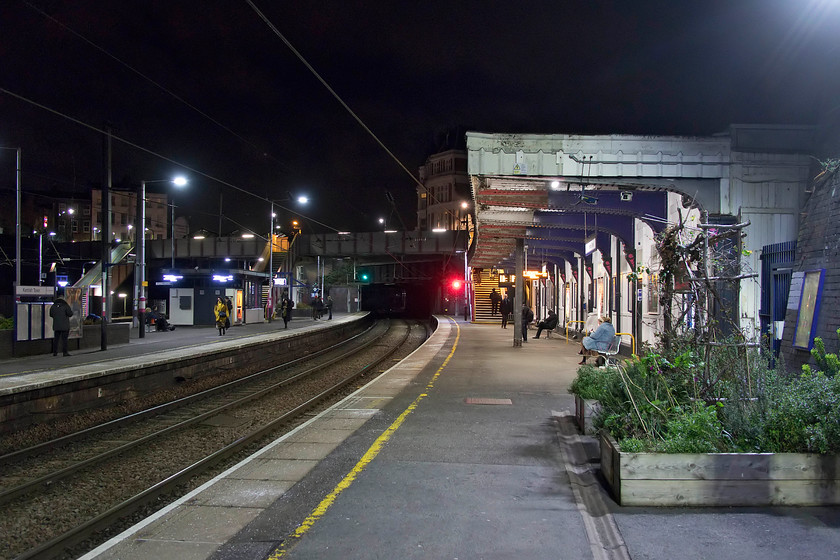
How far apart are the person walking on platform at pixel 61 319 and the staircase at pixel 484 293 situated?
28.1 m

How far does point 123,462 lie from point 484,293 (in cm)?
3674

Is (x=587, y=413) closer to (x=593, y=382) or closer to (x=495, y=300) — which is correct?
(x=593, y=382)

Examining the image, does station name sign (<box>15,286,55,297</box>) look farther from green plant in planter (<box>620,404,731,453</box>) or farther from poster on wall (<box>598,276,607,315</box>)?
poster on wall (<box>598,276,607,315</box>)

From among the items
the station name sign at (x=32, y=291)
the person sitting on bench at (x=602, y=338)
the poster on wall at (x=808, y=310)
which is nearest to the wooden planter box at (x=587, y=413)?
the poster on wall at (x=808, y=310)

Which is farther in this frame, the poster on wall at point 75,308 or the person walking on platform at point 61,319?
the poster on wall at point 75,308

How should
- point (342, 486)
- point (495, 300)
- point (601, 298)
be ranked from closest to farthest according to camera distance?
point (342, 486) → point (601, 298) → point (495, 300)

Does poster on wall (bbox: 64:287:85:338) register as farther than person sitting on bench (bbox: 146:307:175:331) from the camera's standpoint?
No

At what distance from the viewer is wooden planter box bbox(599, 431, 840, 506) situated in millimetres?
5199

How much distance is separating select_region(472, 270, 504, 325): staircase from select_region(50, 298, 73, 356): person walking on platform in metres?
28.1

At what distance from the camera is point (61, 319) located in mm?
17000

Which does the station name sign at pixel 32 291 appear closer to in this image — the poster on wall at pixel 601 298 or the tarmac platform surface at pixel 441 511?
the tarmac platform surface at pixel 441 511

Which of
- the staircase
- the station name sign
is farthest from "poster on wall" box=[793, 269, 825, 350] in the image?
the staircase

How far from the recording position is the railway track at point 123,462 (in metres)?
6.09

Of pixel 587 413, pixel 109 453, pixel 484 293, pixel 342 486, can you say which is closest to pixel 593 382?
pixel 587 413
